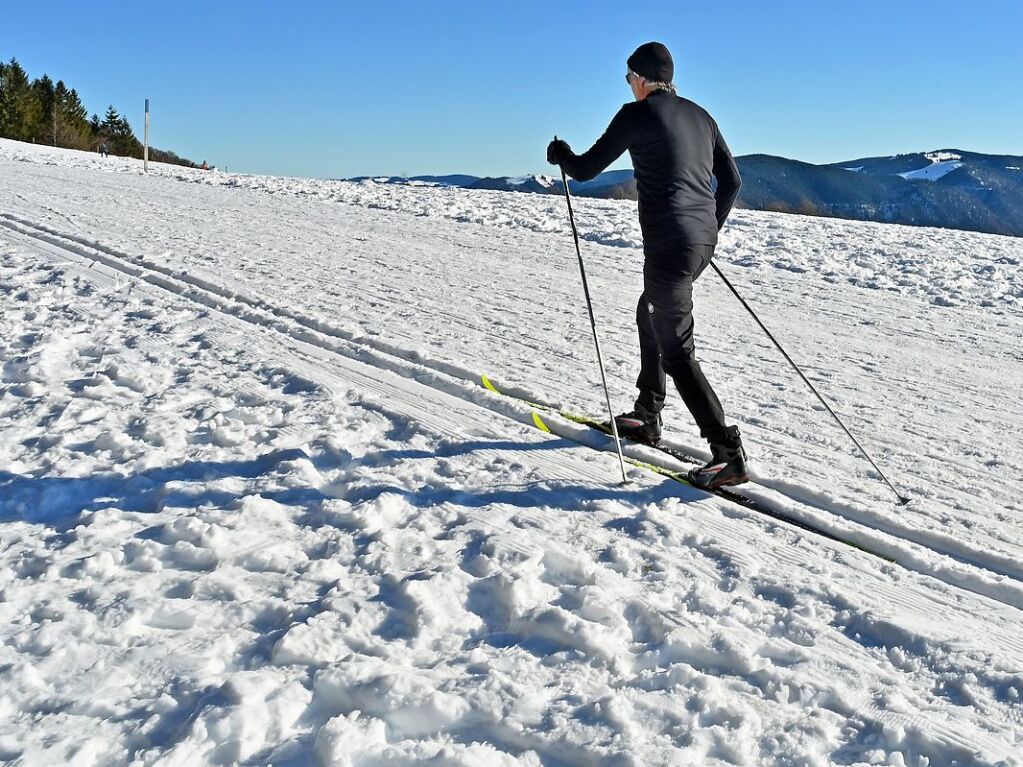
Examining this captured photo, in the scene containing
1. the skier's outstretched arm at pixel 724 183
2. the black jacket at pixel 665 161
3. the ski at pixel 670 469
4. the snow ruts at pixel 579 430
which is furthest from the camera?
the skier's outstretched arm at pixel 724 183

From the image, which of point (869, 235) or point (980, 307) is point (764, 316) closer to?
point (980, 307)

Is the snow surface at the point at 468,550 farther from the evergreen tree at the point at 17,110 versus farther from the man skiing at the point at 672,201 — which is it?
the evergreen tree at the point at 17,110

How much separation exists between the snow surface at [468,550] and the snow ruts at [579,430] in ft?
0.06

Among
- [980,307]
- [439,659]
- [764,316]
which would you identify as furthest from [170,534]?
[980,307]

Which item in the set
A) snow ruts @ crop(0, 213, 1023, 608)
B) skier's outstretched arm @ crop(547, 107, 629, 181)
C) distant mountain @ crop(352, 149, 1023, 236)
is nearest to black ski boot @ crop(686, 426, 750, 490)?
snow ruts @ crop(0, 213, 1023, 608)

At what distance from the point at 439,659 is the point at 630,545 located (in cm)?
107

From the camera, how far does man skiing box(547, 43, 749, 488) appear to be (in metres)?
3.99

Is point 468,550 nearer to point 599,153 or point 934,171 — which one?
point 599,153

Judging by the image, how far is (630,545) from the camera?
3.49m

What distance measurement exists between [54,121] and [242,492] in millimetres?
92027

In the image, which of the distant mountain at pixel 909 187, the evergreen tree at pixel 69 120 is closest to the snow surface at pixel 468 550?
the evergreen tree at pixel 69 120

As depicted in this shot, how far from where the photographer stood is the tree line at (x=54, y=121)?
82.5m

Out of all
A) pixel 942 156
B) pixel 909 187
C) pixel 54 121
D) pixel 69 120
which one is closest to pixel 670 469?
pixel 54 121

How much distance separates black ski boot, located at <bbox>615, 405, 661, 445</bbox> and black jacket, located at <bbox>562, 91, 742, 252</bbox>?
1.04 m
